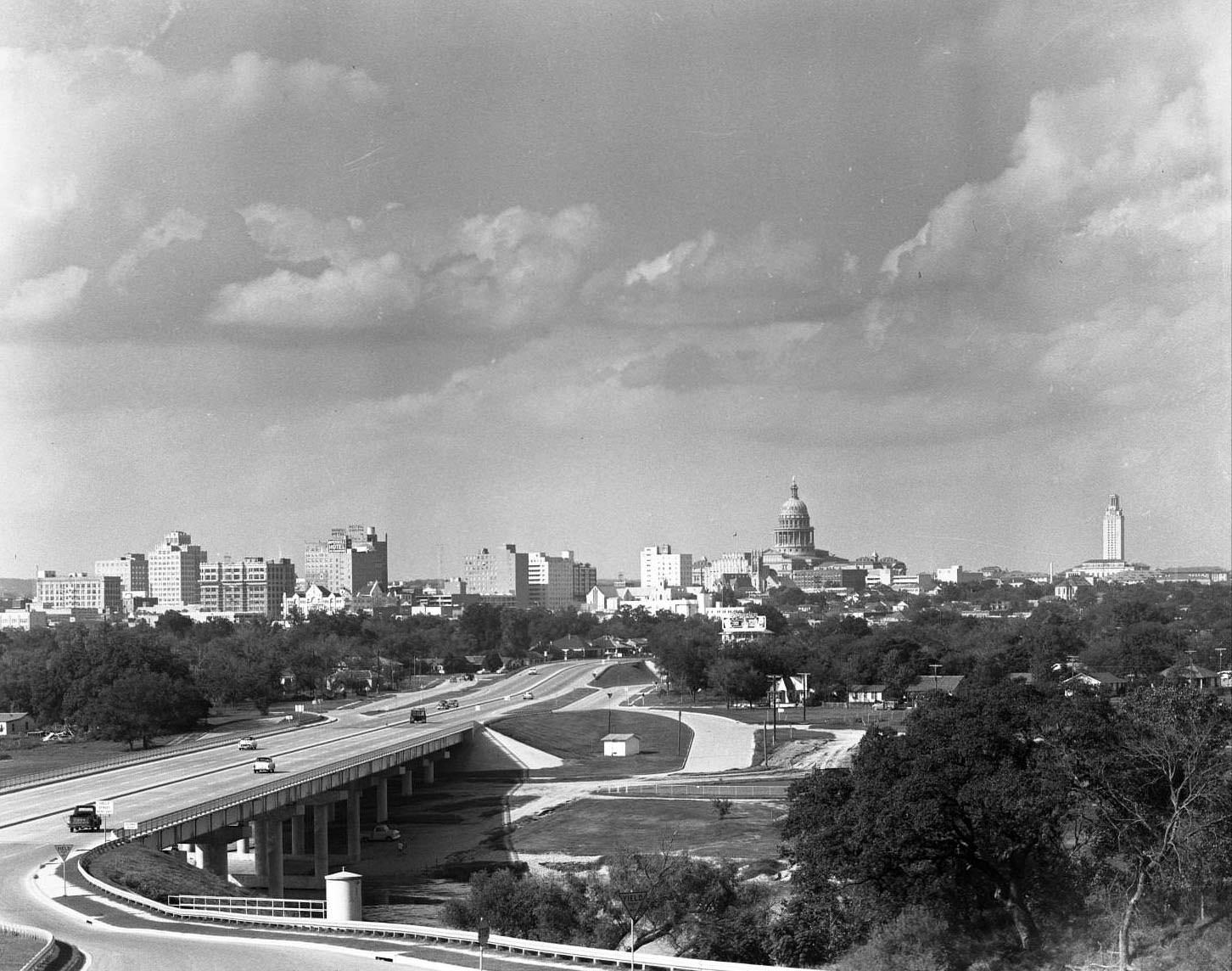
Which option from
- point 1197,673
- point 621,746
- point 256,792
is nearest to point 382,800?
point 256,792

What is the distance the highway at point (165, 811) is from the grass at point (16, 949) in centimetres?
85

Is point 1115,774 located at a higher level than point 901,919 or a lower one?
higher

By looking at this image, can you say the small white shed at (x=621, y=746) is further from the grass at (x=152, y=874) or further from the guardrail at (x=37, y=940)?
the guardrail at (x=37, y=940)

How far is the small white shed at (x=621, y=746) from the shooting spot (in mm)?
97125

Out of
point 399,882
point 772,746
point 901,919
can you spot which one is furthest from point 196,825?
point 772,746

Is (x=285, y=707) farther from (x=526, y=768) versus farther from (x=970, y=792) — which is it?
(x=970, y=792)

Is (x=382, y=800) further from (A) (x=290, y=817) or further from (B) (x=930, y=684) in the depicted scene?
(B) (x=930, y=684)

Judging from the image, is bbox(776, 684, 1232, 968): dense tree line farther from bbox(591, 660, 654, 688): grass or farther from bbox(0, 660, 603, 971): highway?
bbox(591, 660, 654, 688): grass

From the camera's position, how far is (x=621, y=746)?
319 feet

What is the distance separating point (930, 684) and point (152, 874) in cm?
8736

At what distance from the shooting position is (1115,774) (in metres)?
41.6

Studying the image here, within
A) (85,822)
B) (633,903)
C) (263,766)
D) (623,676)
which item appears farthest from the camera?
(623,676)

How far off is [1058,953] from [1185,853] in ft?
14.2

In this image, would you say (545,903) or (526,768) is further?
(526,768)
